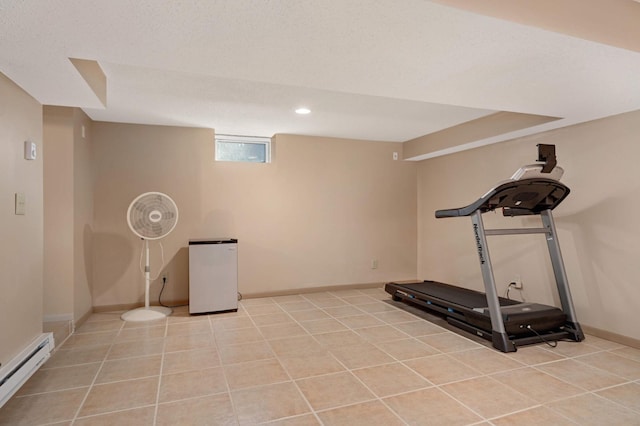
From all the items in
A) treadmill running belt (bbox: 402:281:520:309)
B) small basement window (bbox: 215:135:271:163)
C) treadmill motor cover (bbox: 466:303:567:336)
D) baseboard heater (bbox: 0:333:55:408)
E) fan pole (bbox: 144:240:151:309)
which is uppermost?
small basement window (bbox: 215:135:271:163)

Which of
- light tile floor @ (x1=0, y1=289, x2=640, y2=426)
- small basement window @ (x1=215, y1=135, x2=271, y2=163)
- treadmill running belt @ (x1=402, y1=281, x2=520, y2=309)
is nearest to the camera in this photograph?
light tile floor @ (x1=0, y1=289, x2=640, y2=426)

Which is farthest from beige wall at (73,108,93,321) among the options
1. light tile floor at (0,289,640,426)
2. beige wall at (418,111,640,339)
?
beige wall at (418,111,640,339)

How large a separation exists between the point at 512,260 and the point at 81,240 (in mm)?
4573

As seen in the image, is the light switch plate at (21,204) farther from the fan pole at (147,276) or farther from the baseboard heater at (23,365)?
the fan pole at (147,276)

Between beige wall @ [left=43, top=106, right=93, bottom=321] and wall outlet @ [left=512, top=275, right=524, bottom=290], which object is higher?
beige wall @ [left=43, top=106, right=93, bottom=321]

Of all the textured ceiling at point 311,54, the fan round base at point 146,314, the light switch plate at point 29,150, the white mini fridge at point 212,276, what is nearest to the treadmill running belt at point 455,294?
the textured ceiling at point 311,54

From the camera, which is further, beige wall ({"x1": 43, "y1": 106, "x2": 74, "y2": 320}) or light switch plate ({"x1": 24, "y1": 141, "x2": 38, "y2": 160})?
beige wall ({"x1": 43, "y1": 106, "x2": 74, "y2": 320})

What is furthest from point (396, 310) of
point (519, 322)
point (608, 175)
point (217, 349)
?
point (608, 175)

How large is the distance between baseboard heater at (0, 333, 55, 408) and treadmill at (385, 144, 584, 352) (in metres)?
3.33

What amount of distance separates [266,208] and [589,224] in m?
3.51

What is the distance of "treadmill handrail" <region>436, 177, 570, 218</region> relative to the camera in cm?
291

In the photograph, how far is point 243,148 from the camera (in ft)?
16.0

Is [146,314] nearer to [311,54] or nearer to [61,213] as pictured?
[61,213]

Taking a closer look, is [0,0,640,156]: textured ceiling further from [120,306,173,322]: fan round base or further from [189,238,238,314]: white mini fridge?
[120,306,173,322]: fan round base
